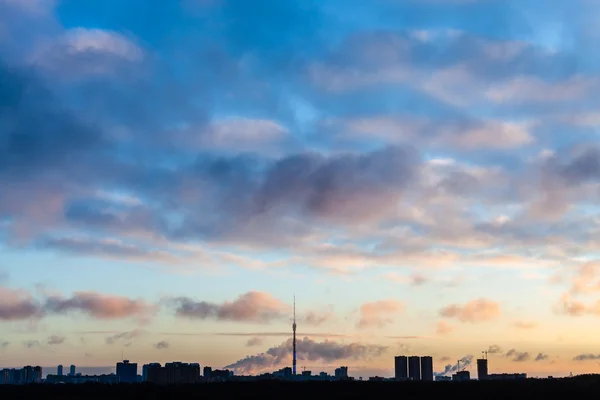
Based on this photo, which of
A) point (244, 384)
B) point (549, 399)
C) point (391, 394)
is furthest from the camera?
point (244, 384)

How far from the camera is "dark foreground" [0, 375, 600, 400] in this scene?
123 meters

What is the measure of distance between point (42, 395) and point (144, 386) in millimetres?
17822

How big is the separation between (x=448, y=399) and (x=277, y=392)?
28.5 meters

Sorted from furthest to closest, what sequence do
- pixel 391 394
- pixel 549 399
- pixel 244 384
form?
pixel 244 384 → pixel 391 394 → pixel 549 399

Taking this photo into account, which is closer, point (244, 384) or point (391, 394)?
point (391, 394)

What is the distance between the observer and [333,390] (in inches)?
5118

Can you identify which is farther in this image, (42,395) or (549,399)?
(42,395)

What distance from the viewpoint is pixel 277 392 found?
128 m

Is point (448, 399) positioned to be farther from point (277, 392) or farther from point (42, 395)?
point (42, 395)

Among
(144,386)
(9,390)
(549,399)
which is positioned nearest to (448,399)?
(549,399)

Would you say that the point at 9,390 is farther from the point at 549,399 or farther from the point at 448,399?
the point at 549,399

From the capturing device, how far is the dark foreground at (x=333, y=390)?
123 meters

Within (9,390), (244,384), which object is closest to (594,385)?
(244,384)

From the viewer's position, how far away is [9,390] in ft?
459
